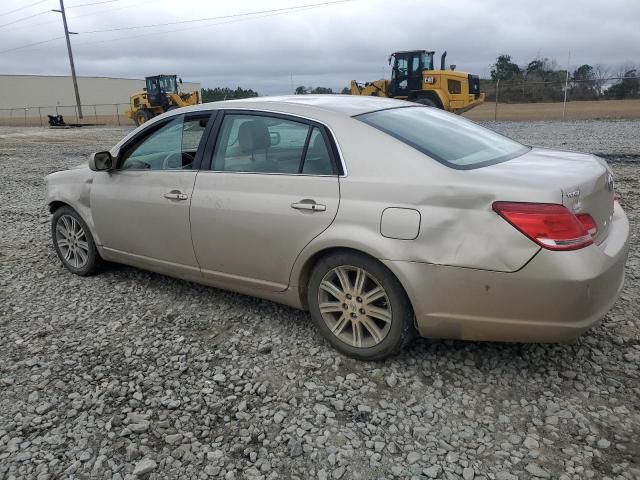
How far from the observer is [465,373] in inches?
122

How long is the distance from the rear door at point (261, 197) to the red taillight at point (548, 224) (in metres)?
1.01

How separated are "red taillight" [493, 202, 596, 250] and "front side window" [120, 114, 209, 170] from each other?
7.66 ft

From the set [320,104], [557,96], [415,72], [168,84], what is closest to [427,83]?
[415,72]

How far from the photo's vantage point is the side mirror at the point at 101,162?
4250 mm

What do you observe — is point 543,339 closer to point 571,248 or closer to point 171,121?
point 571,248

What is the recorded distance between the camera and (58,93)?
75.6 m

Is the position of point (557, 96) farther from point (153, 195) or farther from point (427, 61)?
point (153, 195)

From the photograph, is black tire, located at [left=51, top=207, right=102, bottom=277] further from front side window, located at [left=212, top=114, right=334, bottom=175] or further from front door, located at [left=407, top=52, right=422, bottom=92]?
front door, located at [left=407, top=52, right=422, bottom=92]

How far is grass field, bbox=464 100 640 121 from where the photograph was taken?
26.3 metres

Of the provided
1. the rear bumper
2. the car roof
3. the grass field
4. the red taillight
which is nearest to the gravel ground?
the rear bumper

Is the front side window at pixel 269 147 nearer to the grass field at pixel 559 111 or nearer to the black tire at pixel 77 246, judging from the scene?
the black tire at pixel 77 246

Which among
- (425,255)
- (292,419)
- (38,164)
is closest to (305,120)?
(425,255)

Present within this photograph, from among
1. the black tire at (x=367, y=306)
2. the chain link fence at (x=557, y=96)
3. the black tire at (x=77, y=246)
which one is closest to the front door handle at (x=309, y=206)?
the black tire at (x=367, y=306)

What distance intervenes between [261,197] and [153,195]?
41.7 inches
